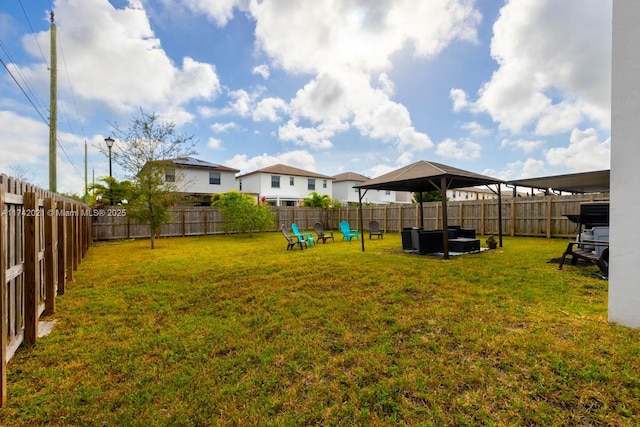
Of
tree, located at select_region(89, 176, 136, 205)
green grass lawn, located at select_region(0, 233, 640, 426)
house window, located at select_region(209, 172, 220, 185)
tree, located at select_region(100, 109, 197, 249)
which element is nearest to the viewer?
green grass lawn, located at select_region(0, 233, 640, 426)

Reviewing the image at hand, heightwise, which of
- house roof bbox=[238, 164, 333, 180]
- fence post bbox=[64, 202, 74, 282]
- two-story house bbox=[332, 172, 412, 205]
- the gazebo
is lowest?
fence post bbox=[64, 202, 74, 282]

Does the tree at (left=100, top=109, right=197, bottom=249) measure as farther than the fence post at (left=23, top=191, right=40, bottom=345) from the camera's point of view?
Yes

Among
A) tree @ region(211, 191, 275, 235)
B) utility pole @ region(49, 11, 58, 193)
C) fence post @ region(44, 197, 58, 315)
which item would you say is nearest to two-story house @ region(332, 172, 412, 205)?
tree @ region(211, 191, 275, 235)

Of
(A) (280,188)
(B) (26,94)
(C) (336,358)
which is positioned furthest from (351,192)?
(C) (336,358)

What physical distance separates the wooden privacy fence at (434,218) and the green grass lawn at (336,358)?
9.71 meters

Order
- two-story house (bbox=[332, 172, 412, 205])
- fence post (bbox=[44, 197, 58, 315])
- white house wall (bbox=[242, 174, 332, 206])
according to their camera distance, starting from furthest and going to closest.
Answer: two-story house (bbox=[332, 172, 412, 205]) → white house wall (bbox=[242, 174, 332, 206]) → fence post (bbox=[44, 197, 58, 315])

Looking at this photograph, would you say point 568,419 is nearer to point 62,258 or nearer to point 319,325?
point 319,325

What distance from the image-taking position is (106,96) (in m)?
13.3

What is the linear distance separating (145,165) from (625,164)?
15577 mm

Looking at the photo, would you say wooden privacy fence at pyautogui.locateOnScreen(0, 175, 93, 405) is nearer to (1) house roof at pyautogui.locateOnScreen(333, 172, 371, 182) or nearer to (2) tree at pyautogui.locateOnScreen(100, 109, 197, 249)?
(2) tree at pyautogui.locateOnScreen(100, 109, 197, 249)

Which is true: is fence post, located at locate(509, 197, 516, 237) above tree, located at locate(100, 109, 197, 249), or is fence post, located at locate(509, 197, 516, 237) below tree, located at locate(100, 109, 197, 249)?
below

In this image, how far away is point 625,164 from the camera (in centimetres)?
314

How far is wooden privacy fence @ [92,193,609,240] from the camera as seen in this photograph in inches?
518

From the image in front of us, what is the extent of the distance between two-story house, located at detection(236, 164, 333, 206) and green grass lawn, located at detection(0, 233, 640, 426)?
2429 centimetres
